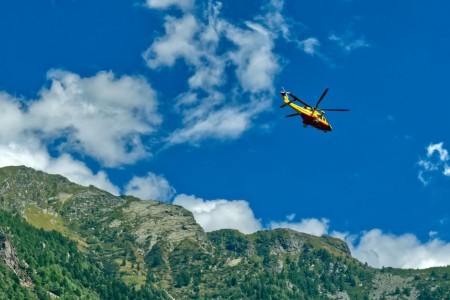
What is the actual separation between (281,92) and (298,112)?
8973mm

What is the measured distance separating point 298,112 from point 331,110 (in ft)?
25.3

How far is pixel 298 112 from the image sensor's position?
17075 centimetres

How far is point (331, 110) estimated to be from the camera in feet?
548

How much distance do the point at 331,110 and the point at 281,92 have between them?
1519 centimetres

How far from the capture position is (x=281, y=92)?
178 m
